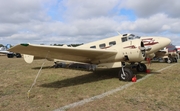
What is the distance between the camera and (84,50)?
6.81 meters

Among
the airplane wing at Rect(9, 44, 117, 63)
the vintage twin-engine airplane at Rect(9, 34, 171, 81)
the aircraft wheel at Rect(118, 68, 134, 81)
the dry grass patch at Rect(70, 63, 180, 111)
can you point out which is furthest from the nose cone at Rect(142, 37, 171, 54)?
the dry grass patch at Rect(70, 63, 180, 111)

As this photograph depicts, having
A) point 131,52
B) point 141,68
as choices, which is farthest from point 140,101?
point 141,68

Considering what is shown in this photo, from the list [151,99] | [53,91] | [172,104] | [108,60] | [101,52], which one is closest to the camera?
[172,104]

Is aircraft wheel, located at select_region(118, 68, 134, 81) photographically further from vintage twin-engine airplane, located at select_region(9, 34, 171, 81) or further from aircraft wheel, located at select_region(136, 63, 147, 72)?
aircraft wheel, located at select_region(136, 63, 147, 72)

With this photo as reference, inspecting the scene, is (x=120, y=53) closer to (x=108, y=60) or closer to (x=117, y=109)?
(x=108, y=60)

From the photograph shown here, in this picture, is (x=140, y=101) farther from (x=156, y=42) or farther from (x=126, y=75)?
(x=156, y=42)

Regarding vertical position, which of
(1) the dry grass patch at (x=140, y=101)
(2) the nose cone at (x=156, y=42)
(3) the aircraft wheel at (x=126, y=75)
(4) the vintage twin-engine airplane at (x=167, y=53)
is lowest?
(1) the dry grass patch at (x=140, y=101)

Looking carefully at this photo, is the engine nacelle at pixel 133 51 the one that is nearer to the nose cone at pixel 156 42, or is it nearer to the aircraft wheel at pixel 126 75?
the aircraft wheel at pixel 126 75

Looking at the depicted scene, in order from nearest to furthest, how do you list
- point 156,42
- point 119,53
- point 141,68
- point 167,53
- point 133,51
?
point 133,51 < point 119,53 < point 156,42 < point 141,68 < point 167,53

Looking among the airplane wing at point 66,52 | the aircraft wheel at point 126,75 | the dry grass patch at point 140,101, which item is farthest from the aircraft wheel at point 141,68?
the dry grass patch at point 140,101

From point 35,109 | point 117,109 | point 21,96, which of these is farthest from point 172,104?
point 21,96

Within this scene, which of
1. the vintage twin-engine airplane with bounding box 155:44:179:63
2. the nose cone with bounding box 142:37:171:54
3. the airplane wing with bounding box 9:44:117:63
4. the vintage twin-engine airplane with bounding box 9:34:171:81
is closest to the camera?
the airplane wing with bounding box 9:44:117:63

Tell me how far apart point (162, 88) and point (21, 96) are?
18.0ft

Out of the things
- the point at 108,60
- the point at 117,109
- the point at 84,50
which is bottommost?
the point at 117,109
